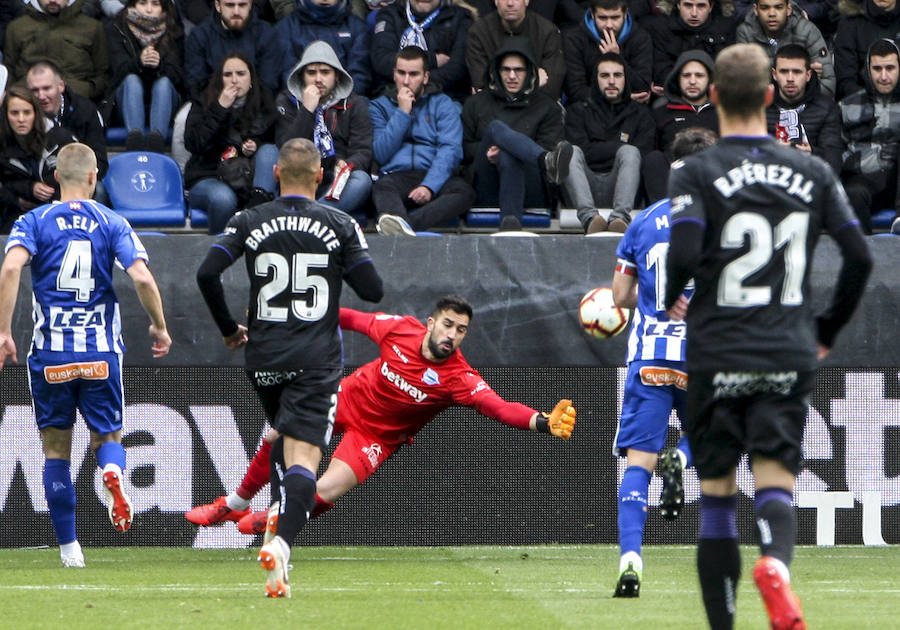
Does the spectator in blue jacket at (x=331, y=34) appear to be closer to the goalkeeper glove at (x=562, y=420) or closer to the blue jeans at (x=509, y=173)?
the blue jeans at (x=509, y=173)

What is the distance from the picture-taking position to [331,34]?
1334 centimetres

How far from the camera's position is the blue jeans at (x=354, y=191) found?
11750 millimetres

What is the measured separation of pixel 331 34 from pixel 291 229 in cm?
671

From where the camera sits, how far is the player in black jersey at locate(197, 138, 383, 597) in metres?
6.95

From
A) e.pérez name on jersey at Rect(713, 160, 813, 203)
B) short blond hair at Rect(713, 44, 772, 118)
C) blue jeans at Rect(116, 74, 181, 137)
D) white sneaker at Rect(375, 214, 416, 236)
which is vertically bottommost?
e.pérez name on jersey at Rect(713, 160, 813, 203)

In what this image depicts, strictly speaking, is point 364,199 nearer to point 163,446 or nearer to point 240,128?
point 240,128

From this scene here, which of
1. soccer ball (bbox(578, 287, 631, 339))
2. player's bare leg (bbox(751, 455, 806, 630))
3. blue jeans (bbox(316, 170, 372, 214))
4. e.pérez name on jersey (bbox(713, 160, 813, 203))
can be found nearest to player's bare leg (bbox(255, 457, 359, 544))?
soccer ball (bbox(578, 287, 631, 339))

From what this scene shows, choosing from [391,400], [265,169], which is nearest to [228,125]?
[265,169]

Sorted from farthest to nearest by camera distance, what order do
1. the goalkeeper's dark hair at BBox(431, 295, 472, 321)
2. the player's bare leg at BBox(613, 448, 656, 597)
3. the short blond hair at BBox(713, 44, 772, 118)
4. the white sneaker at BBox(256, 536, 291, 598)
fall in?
the goalkeeper's dark hair at BBox(431, 295, 472, 321)
the player's bare leg at BBox(613, 448, 656, 597)
the white sneaker at BBox(256, 536, 291, 598)
the short blond hair at BBox(713, 44, 772, 118)

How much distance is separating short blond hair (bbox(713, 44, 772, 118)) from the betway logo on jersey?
475 cm

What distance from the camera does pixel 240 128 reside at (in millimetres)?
Answer: 12281

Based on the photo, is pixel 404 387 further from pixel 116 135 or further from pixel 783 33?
pixel 783 33

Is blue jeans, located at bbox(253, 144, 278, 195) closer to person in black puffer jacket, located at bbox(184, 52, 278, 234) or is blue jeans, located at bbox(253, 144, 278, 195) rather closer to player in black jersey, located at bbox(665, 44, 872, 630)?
person in black puffer jacket, located at bbox(184, 52, 278, 234)

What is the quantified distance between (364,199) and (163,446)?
2.96 meters
